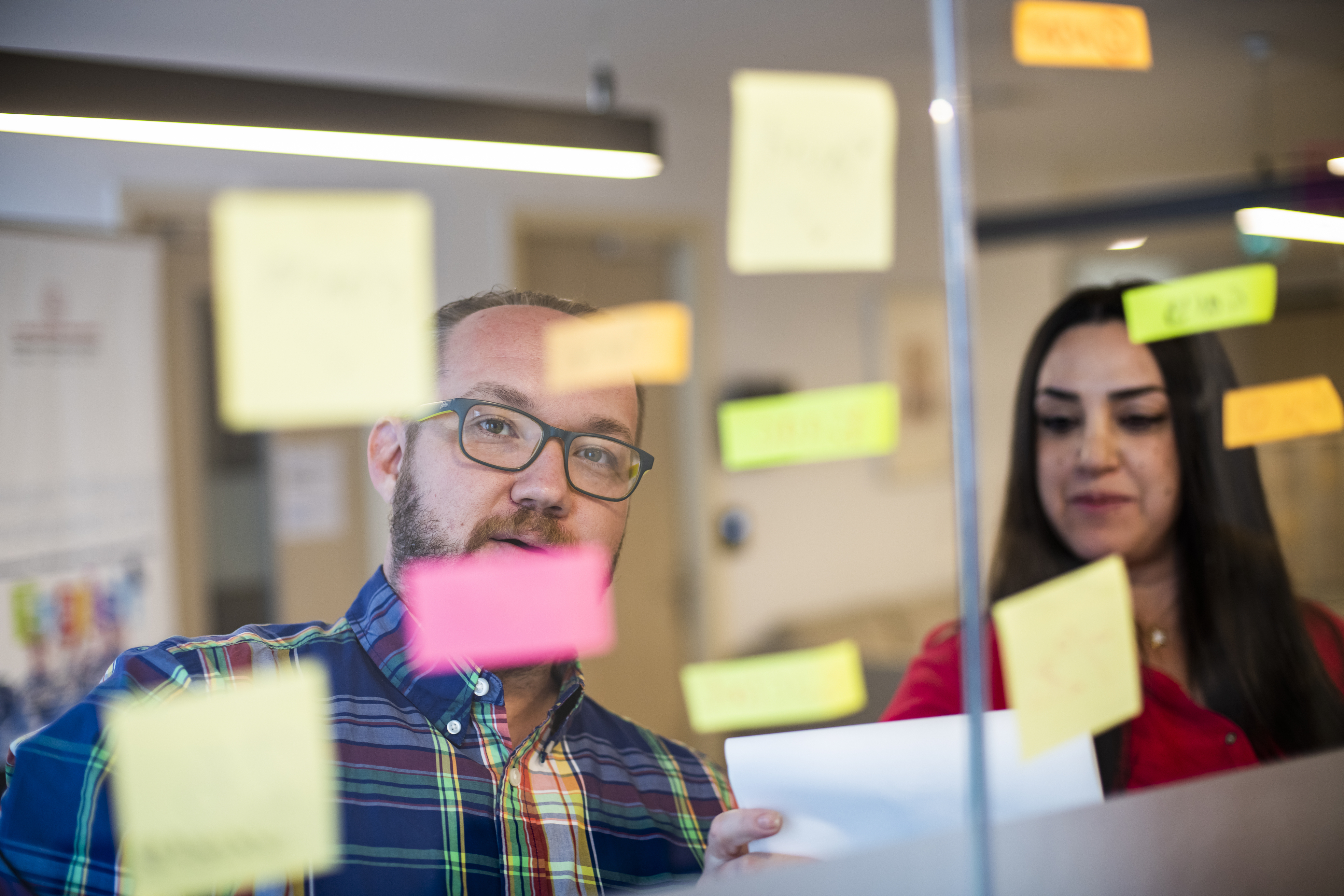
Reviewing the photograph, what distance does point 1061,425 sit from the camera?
45.2 inches

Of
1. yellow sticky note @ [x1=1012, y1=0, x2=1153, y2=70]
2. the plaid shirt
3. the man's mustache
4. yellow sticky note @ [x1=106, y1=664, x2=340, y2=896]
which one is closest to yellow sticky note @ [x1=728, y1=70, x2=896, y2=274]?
yellow sticky note @ [x1=1012, y1=0, x2=1153, y2=70]

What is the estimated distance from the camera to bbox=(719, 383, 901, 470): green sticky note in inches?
39.4

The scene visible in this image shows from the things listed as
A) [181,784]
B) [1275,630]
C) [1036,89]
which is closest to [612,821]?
[181,784]

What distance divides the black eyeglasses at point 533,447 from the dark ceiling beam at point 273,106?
26 centimetres

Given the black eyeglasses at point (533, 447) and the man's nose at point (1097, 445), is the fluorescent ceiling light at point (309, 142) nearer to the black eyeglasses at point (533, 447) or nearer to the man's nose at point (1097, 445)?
the black eyeglasses at point (533, 447)

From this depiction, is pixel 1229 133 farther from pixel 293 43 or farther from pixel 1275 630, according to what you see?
pixel 293 43

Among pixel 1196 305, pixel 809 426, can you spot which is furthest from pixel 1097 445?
pixel 809 426

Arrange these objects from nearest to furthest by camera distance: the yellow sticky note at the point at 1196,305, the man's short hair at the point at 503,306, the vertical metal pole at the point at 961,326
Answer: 1. the man's short hair at the point at 503,306
2. the vertical metal pole at the point at 961,326
3. the yellow sticky note at the point at 1196,305

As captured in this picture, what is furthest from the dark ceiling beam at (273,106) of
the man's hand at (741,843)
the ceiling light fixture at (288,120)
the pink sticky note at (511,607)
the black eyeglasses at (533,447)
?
the man's hand at (741,843)

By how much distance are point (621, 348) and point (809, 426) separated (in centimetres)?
24

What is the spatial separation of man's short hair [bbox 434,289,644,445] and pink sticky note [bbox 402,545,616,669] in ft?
0.43

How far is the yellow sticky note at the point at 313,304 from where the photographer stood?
0.75 meters

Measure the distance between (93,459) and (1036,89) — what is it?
3.75 ft

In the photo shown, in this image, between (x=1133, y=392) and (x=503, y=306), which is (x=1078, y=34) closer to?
(x=1133, y=392)
